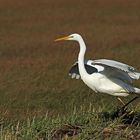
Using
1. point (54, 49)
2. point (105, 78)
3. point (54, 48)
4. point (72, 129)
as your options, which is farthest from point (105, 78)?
point (54, 48)

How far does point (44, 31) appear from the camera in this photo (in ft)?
107

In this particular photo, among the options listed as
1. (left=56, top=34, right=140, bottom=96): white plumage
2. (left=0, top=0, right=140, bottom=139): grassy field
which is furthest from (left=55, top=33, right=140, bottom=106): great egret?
(left=0, top=0, right=140, bottom=139): grassy field

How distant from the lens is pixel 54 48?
2539cm

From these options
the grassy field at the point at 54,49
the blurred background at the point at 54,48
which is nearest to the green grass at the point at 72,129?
the grassy field at the point at 54,49

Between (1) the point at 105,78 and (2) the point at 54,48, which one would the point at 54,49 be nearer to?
(2) the point at 54,48

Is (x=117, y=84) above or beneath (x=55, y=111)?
above

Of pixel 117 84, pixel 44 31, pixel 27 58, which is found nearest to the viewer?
pixel 117 84

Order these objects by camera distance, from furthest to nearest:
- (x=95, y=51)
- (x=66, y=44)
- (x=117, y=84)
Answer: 1. (x=66, y=44)
2. (x=95, y=51)
3. (x=117, y=84)

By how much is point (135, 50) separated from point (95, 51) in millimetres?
1477

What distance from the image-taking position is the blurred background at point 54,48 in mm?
14703

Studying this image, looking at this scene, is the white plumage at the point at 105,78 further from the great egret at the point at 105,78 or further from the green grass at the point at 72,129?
the green grass at the point at 72,129

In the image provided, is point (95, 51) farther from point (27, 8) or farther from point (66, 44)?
point (27, 8)

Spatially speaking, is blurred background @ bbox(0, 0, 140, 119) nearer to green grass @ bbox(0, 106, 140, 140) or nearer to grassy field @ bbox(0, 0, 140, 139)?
grassy field @ bbox(0, 0, 140, 139)

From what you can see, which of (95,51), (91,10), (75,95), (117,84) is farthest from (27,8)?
(117,84)
